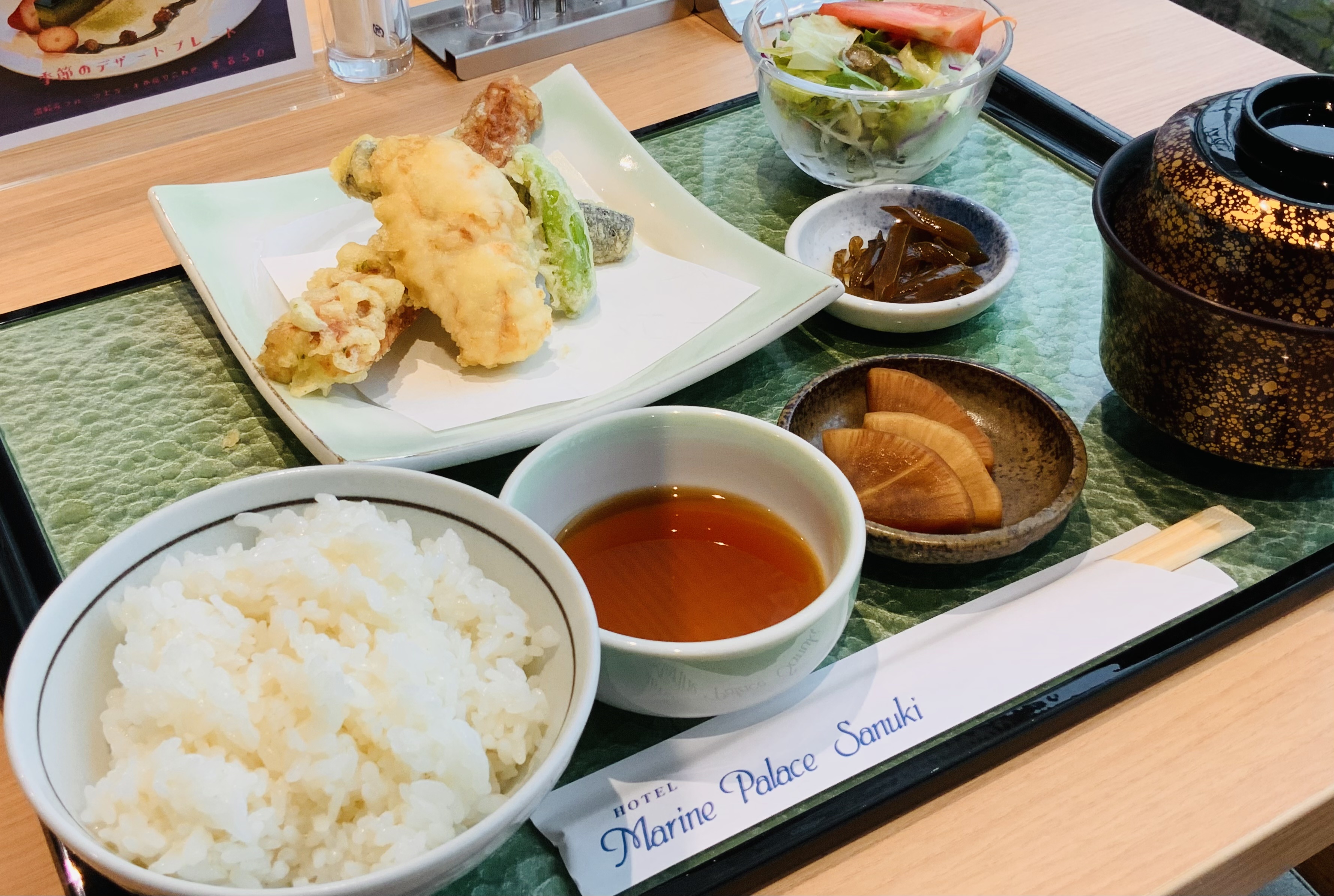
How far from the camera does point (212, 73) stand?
1.86 meters

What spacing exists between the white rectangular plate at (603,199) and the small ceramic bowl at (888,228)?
81 mm

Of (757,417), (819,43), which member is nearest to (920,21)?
(819,43)

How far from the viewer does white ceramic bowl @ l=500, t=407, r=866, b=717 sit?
905 mm

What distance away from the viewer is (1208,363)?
1.17 metres

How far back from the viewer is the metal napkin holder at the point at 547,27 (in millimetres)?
2150

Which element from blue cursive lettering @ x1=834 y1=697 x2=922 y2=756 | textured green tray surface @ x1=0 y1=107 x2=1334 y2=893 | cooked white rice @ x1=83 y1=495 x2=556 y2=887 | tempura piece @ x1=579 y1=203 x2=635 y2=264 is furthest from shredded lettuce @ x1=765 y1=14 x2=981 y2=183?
cooked white rice @ x1=83 y1=495 x2=556 y2=887

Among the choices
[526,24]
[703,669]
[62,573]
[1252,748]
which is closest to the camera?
[703,669]

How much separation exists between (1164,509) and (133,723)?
1127mm

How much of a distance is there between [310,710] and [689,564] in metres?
0.46

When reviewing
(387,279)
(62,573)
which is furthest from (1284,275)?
(62,573)

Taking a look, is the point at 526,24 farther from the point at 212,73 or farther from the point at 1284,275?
the point at 1284,275

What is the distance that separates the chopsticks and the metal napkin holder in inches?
58.2

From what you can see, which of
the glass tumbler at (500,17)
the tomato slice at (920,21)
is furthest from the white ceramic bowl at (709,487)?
the glass tumbler at (500,17)

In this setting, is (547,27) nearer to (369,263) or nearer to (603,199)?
(603,199)
